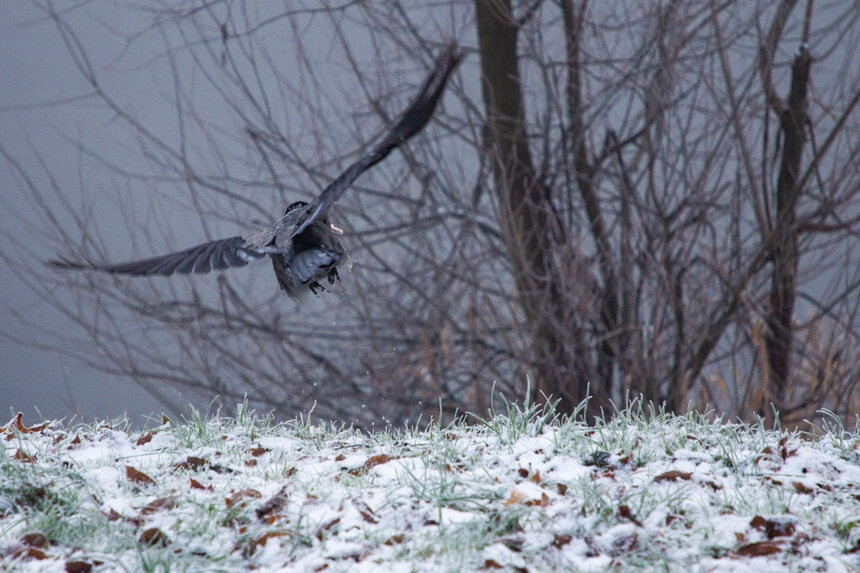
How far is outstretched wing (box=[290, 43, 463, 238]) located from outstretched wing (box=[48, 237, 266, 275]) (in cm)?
23

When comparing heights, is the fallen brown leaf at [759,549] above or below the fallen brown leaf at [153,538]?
below

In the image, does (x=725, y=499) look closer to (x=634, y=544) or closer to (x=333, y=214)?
(x=634, y=544)

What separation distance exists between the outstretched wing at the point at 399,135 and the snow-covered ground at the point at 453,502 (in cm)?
99

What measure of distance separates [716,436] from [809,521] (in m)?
0.79

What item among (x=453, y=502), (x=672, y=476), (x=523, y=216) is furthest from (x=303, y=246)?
(x=523, y=216)

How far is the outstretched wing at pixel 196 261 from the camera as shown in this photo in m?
2.89

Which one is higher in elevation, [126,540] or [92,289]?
[92,289]

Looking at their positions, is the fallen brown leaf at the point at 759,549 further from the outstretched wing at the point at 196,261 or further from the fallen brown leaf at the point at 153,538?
the outstretched wing at the point at 196,261

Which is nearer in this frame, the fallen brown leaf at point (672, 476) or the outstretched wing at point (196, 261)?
the fallen brown leaf at point (672, 476)

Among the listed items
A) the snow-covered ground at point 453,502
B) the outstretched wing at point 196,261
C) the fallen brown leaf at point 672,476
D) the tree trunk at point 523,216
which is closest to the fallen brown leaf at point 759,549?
the snow-covered ground at point 453,502

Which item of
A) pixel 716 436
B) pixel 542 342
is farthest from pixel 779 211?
pixel 716 436

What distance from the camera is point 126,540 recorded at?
7.23ft

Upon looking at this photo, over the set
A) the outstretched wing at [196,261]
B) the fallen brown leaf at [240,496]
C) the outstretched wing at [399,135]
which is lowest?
the fallen brown leaf at [240,496]

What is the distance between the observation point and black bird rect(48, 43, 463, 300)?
2.90 metres
